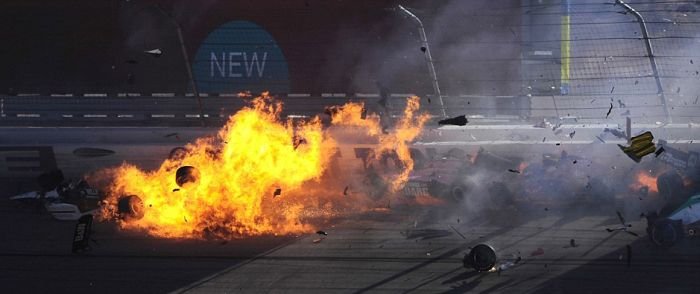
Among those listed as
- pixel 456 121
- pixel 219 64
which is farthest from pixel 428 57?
pixel 219 64

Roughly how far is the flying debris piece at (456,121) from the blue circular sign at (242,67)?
380cm

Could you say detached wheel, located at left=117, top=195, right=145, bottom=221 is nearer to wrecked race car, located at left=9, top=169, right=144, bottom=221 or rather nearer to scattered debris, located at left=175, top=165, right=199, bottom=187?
wrecked race car, located at left=9, top=169, right=144, bottom=221

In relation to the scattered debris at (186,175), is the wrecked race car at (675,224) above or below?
below

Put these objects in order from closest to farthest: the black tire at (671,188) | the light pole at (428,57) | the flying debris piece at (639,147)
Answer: the black tire at (671,188)
the flying debris piece at (639,147)
the light pole at (428,57)

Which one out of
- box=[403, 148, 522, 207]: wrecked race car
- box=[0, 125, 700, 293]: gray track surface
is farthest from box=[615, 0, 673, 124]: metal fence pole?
box=[403, 148, 522, 207]: wrecked race car

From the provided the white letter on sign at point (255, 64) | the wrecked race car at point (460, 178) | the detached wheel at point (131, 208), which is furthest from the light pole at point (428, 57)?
the detached wheel at point (131, 208)

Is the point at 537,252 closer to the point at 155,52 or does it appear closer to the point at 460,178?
the point at 460,178

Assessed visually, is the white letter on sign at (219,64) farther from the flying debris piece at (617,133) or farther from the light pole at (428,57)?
the flying debris piece at (617,133)

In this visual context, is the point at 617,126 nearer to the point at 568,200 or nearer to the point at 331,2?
the point at 568,200

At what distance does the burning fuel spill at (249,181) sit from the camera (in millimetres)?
7898

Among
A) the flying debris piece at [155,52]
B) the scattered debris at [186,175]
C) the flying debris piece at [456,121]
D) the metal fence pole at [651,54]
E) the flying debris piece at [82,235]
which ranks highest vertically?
the flying debris piece at [155,52]

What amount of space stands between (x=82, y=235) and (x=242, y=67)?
220 inches

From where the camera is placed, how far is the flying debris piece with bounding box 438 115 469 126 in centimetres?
966

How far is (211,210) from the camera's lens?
7879mm
